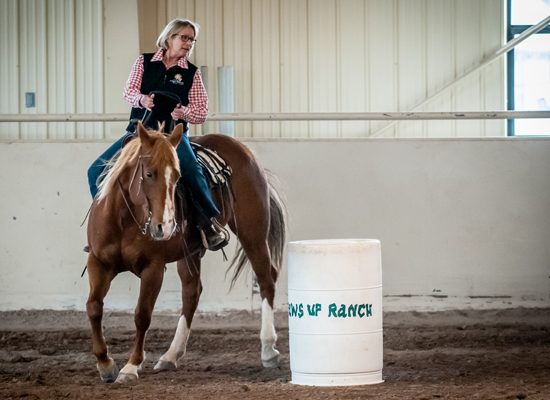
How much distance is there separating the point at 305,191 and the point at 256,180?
1633 mm

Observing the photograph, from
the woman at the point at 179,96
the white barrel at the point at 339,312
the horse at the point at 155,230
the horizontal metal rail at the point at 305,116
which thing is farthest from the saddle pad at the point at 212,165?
the horizontal metal rail at the point at 305,116

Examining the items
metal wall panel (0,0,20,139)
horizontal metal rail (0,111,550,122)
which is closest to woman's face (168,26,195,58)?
horizontal metal rail (0,111,550,122)

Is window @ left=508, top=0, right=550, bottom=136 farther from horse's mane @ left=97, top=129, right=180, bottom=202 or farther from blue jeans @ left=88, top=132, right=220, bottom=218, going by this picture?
horse's mane @ left=97, top=129, right=180, bottom=202

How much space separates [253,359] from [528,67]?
6291 millimetres

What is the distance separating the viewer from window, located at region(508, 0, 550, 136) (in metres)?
8.32

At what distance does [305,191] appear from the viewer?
225 inches

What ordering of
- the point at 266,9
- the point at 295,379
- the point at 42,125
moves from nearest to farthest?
the point at 295,379
the point at 42,125
the point at 266,9

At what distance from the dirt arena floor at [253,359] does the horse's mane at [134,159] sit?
39.9 inches

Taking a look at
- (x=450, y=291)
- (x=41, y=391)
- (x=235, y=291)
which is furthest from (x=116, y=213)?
(x=450, y=291)

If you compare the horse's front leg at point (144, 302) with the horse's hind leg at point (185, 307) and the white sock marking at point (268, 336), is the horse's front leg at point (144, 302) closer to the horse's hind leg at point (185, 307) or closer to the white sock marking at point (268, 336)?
the horse's hind leg at point (185, 307)

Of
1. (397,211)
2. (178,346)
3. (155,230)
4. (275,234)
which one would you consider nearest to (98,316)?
(155,230)

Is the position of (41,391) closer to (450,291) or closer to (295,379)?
(295,379)

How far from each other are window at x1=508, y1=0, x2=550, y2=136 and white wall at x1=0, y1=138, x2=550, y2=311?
2.83 meters

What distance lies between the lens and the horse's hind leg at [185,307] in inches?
150
